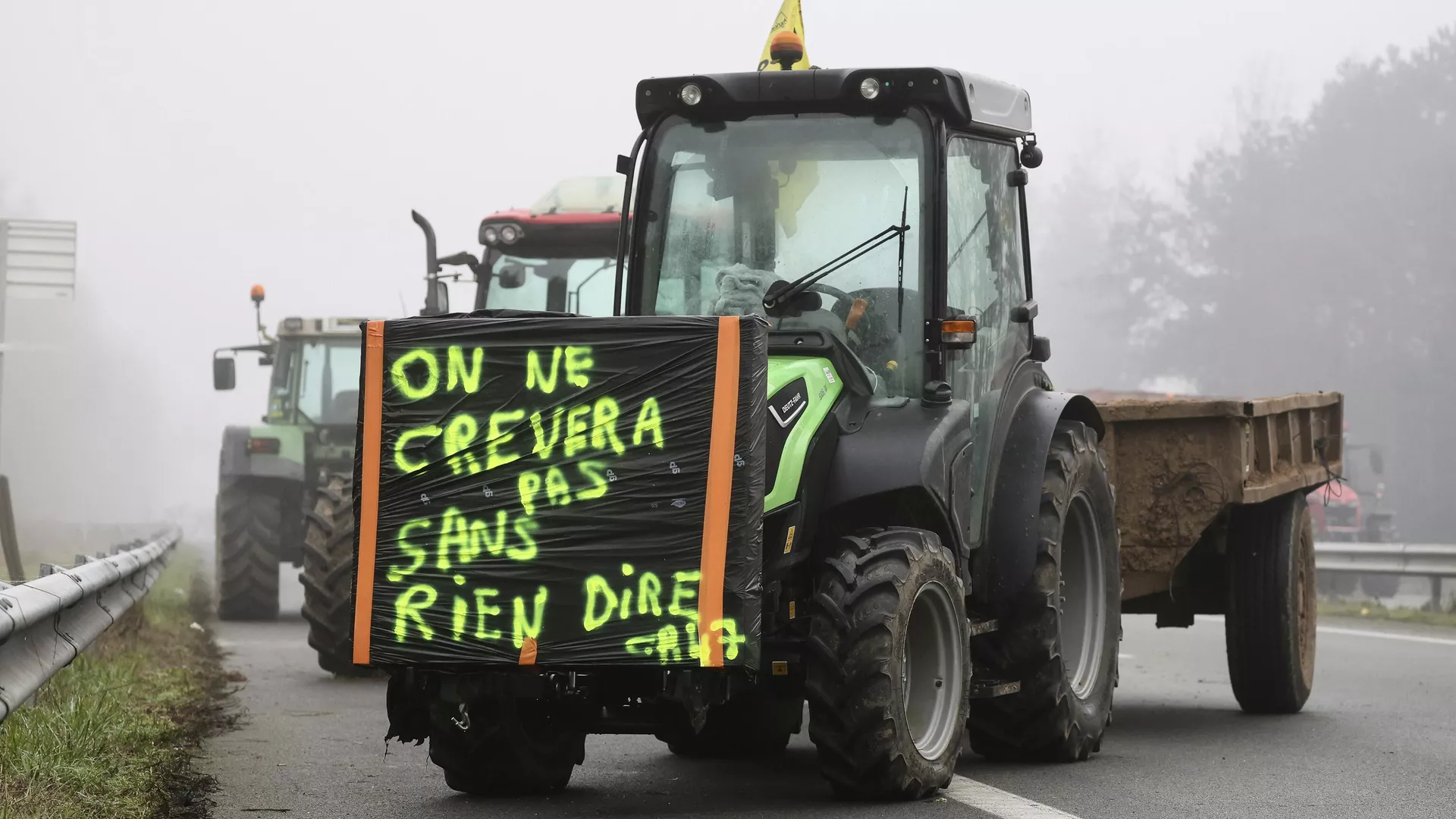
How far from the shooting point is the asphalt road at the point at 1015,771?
7078 mm

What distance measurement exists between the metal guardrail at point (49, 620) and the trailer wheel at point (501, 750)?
135cm

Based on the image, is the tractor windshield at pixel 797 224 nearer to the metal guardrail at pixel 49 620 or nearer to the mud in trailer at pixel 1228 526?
the metal guardrail at pixel 49 620

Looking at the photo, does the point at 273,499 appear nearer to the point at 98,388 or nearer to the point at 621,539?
the point at 621,539

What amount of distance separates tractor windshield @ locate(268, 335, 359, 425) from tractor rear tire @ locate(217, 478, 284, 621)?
117 centimetres

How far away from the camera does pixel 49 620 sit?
741 centimetres

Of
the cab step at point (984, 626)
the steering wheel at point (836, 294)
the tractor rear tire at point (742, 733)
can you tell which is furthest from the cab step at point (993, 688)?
the steering wheel at point (836, 294)

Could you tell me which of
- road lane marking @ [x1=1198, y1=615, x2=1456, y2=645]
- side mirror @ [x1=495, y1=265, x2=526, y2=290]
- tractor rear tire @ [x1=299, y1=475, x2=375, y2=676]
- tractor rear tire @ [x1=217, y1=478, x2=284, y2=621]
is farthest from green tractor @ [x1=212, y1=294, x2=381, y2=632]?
road lane marking @ [x1=1198, y1=615, x2=1456, y2=645]

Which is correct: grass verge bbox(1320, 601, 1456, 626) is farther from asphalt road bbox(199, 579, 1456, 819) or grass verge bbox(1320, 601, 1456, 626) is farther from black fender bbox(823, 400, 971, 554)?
black fender bbox(823, 400, 971, 554)

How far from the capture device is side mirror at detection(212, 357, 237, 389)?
66.2ft

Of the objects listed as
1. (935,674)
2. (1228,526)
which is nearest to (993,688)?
(935,674)

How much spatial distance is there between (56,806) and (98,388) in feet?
248

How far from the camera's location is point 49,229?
30047mm

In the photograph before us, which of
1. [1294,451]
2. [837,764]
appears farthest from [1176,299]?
[837,764]

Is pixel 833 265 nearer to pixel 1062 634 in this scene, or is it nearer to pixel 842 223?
pixel 842 223
